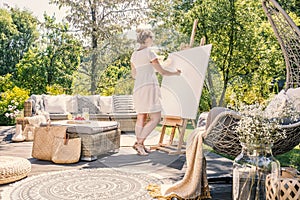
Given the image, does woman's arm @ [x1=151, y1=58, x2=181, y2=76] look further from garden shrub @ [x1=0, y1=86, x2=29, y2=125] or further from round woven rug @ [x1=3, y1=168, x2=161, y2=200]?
garden shrub @ [x1=0, y1=86, x2=29, y2=125]

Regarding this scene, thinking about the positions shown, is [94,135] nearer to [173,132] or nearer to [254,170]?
[173,132]

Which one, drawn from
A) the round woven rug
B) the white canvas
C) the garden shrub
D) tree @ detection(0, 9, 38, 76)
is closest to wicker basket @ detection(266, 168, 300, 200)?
the white canvas

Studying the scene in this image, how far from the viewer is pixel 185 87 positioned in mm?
2721

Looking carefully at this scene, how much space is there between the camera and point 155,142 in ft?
9.89

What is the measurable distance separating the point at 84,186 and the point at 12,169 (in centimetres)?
66

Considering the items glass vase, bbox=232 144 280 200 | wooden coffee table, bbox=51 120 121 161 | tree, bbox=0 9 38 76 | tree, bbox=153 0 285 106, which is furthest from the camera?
tree, bbox=0 9 38 76

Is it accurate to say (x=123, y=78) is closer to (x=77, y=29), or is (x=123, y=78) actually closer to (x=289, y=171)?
(x=289, y=171)

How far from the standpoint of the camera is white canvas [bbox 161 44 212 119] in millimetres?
2670

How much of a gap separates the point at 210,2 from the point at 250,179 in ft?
20.4

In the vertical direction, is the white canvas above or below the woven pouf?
above

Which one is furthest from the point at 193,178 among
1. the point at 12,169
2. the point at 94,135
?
the point at 94,135

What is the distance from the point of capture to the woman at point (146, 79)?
8.51ft

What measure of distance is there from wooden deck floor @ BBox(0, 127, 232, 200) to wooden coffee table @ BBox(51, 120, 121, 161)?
0.11m

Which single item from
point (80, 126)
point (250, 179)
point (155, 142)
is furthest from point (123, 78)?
point (80, 126)
